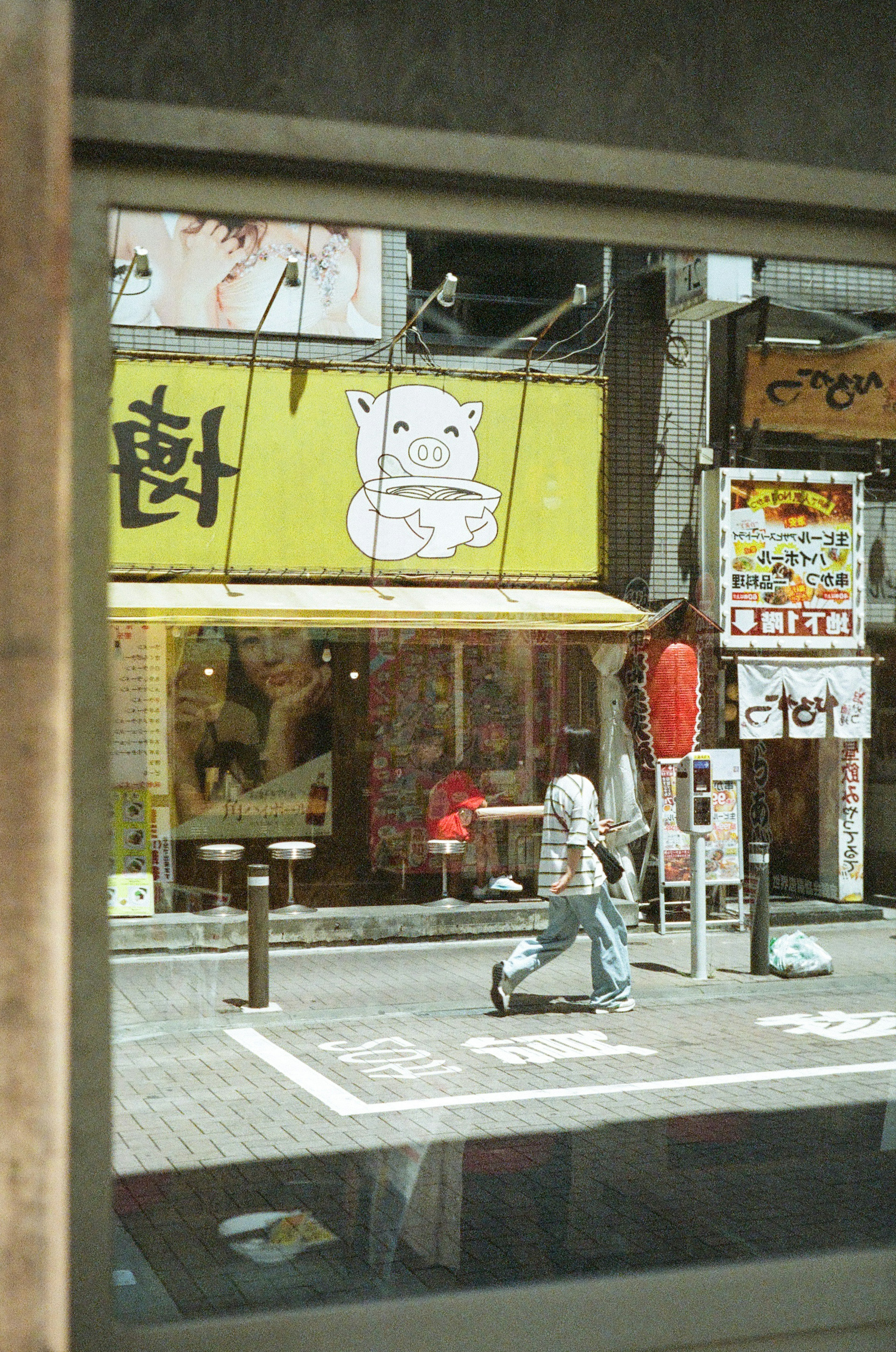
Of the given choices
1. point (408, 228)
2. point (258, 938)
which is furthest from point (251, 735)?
point (408, 228)

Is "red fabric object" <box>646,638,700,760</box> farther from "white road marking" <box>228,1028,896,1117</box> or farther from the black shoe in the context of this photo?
"white road marking" <box>228,1028,896,1117</box>

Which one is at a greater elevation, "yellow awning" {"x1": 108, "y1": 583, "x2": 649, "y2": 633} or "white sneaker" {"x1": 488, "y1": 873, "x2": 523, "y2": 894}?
"yellow awning" {"x1": 108, "y1": 583, "x2": 649, "y2": 633}

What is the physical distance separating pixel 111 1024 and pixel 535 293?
36.8ft

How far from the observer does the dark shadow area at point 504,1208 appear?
4297 millimetres

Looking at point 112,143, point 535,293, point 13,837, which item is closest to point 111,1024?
point 13,837

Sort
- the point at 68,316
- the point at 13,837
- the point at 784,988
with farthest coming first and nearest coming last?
the point at 784,988
the point at 68,316
the point at 13,837

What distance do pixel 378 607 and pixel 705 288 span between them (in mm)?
4161

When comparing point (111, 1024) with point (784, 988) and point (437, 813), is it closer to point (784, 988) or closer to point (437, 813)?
point (784, 988)

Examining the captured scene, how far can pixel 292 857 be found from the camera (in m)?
12.1

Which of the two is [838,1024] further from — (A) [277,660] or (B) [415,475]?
(B) [415,475]

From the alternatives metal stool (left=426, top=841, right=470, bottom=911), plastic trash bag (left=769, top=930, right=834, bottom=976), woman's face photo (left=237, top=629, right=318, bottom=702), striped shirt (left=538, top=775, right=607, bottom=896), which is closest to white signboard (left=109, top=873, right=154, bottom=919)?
woman's face photo (left=237, top=629, right=318, bottom=702)

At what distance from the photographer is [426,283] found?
485 inches

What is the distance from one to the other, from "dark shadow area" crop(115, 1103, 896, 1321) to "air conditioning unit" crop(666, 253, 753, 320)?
805 cm

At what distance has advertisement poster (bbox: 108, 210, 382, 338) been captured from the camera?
11633 mm
